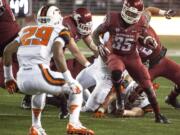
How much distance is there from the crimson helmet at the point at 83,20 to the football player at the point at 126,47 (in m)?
0.73

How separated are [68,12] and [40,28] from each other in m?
18.0

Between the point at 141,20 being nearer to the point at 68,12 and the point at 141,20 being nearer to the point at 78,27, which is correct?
the point at 78,27

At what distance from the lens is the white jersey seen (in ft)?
27.3

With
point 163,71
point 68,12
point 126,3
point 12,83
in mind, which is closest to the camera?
point 12,83

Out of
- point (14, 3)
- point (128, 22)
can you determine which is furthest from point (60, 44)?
point (14, 3)

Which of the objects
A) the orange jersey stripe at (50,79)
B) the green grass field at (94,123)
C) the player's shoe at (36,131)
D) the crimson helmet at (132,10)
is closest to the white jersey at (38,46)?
the orange jersey stripe at (50,79)

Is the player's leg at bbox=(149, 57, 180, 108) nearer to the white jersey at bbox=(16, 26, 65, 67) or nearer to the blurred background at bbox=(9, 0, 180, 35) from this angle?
the white jersey at bbox=(16, 26, 65, 67)

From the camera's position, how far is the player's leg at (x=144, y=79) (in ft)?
31.3

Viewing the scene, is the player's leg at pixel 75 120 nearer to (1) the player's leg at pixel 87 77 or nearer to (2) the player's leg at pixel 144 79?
(2) the player's leg at pixel 144 79

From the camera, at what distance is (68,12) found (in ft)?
87.0

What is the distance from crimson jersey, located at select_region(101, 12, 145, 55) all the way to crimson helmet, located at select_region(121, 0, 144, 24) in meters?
0.10

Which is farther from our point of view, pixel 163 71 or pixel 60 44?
pixel 163 71

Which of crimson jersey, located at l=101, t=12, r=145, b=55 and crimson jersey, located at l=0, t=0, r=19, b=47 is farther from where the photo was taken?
crimson jersey, located at l=0, t=0, r=19, b=47

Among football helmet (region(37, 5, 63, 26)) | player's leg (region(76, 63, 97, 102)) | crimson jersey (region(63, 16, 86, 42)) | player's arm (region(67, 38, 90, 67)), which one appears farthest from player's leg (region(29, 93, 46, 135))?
crimson jersey (region(63, 16, 86, 42))
